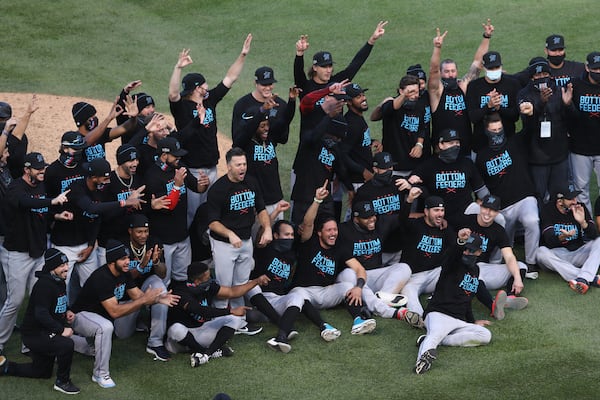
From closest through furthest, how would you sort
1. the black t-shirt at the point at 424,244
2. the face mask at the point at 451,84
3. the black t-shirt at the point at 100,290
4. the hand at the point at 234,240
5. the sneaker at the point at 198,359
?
the black t-shirt at the point at 100,290, the sneaker at the point at 198,359, the hand at the point at 234,240, the black t-shirt at the point at 424,244, the face mask at the point at 451,84

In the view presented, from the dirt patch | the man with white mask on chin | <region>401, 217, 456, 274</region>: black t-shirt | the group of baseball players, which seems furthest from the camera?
the dirt patch

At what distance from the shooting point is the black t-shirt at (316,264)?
12195mm

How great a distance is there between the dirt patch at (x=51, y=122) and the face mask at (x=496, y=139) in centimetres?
445

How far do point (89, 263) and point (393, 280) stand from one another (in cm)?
333

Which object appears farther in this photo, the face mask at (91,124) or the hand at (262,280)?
the face mask at (91,124)

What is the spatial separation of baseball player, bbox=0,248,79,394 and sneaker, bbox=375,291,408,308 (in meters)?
3.47

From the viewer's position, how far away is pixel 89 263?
1168 cm

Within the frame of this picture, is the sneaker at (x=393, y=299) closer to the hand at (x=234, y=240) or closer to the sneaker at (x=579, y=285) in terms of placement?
the hand at (x=234, y=240)

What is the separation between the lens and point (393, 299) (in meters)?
12.2

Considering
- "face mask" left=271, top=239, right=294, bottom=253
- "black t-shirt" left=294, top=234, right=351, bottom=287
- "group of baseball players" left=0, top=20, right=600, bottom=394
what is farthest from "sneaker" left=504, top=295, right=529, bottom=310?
"face mask" left=271, top=239, right=294, bottom=253

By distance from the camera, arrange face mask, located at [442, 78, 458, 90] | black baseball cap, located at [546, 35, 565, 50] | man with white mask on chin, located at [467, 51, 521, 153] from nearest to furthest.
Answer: man with white mask on chin, located at [467, 51, 521, 153], face mask, located at [442, 78, 458, 90], black baseball cap, located at [546, 35, 565, 50]

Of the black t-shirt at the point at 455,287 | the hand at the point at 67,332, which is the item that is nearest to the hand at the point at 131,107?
the hand at the point at 67,332

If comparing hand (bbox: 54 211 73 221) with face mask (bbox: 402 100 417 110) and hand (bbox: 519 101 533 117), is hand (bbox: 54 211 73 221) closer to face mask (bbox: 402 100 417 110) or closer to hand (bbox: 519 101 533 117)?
face mask (bbox: 402 100 417 110)

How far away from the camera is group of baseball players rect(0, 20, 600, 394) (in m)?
11.2
